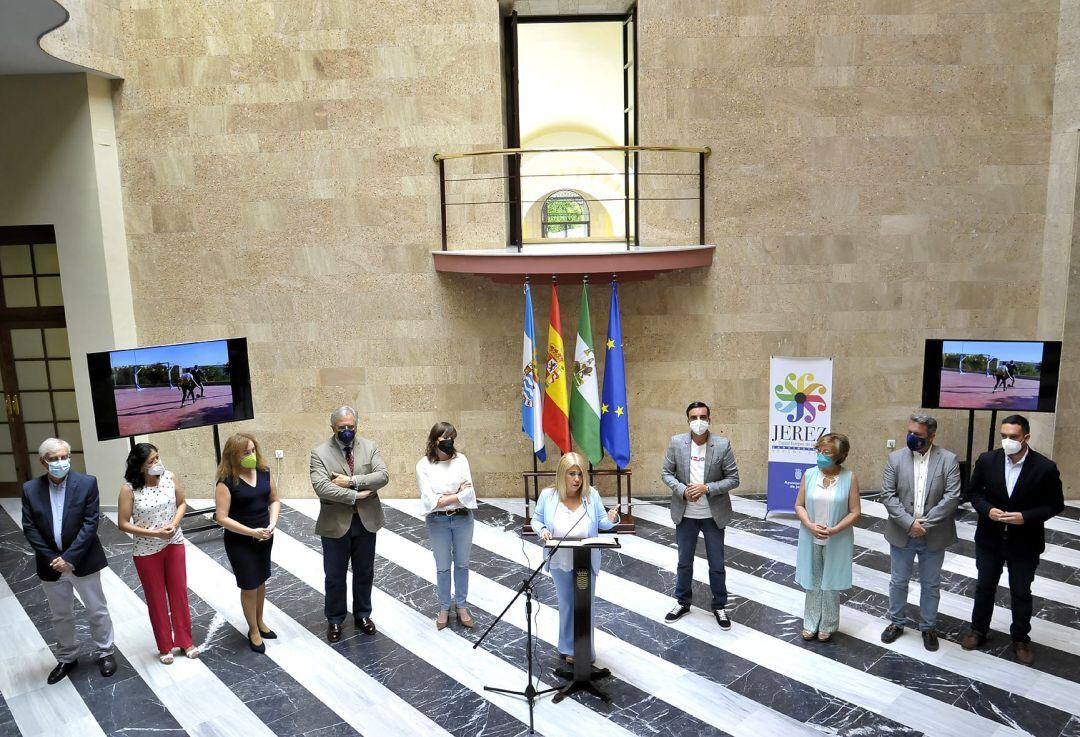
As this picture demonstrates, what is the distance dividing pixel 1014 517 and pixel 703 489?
6.73 ft

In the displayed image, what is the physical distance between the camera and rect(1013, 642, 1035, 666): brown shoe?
580 cm

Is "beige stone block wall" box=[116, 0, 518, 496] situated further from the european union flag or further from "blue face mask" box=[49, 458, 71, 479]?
"blue face mask" box=[49, 458, 71, 479]

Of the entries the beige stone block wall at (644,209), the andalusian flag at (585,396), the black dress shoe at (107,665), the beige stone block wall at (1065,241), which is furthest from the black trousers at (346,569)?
the beige stone block wall at (1065,241)

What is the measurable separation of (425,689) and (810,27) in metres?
7.47

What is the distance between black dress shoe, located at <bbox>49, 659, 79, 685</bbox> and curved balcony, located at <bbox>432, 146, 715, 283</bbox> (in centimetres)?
486

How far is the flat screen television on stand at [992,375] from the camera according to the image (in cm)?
810

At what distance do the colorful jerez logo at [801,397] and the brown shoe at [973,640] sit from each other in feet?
9.88

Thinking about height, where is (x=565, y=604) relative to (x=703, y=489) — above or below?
below

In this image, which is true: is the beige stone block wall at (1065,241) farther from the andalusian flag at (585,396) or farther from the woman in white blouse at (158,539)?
the woman in white blouse at (158,539)

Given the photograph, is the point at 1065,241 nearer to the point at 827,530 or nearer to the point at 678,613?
the point at 827,530

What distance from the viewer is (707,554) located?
6465mm

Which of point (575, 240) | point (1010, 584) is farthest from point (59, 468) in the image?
point (1010, 584)

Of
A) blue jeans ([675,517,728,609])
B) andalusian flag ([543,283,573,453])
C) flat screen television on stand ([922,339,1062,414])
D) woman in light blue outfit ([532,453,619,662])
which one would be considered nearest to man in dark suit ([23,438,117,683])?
woman in light blue outfit ([532,453,619,662])

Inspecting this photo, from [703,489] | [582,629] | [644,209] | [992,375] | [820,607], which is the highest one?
[644,209]
